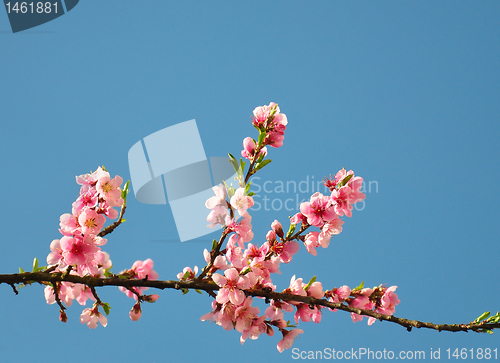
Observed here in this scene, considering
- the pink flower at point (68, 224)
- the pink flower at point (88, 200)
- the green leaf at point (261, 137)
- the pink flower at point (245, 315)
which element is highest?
the green leaf at point (261, 137)

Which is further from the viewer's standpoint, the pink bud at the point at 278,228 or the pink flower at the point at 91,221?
the pink bud at the point at 278,228

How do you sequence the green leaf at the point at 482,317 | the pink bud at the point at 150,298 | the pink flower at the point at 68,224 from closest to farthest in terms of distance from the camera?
1. the green leaf at the point at 482,317
2. the pink flower at the point at 68,224
3. the pink bud at the point at 150,298

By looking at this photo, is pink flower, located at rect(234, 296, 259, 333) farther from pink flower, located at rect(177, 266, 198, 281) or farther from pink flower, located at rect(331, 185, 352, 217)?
pink flower, located at rect(331, 185, 352, 217)

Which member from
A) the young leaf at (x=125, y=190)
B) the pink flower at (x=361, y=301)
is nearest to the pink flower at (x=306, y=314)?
the pink flower at (x=361, y=301)

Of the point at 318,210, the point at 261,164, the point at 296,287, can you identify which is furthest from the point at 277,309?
the point at 261,164

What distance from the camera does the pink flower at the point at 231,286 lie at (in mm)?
976

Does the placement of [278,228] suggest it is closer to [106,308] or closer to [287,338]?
[287,338]

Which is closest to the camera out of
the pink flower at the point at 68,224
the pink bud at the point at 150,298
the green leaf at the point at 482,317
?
the green leaf at the point at 482,317

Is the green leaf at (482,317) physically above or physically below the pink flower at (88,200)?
below

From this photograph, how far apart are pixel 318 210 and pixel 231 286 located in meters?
0.31

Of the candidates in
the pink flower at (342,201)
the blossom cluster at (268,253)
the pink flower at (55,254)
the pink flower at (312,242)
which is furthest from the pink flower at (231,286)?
the pink flower at (55,254)

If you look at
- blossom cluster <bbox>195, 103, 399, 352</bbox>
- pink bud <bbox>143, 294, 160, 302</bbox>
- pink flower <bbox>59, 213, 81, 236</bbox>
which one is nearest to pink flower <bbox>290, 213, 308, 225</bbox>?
blossom cluster <bbox>195, 103, 399, 352</bbox>

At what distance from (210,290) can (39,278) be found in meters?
0.42

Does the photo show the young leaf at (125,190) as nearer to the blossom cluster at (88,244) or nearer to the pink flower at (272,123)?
the blossom cluster at (88,244)
